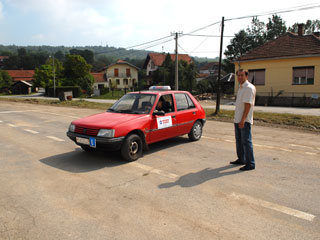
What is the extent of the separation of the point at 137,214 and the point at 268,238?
1588mm

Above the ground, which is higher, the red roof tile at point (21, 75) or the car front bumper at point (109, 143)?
the red roof tile at point (21, 75)

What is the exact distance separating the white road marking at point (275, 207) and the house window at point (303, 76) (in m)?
24.6

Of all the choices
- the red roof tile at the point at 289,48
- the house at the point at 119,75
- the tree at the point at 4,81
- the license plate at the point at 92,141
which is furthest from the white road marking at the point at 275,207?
the tree at the point at 4,81

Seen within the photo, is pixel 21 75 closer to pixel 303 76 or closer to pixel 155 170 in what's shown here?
pixel 303 76

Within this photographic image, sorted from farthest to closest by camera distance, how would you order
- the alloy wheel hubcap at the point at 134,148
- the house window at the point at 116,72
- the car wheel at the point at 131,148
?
1. the house window at the point at 116,72
2. the alloy wheel hubcap at the point at 134,148
3. the car wheel at the point at 131,148

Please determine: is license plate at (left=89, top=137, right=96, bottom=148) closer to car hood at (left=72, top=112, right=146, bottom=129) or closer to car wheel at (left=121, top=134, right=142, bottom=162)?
car hood at (left=72, top=112, right=146, bottom=129)

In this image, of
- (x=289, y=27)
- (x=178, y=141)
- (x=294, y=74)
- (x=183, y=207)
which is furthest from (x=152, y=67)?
(x=183, y=207)

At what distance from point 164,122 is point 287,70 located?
23.4m

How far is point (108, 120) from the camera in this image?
5902mm

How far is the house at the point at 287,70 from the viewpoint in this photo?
80.2 ft

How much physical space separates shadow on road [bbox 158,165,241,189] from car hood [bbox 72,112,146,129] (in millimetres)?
1722

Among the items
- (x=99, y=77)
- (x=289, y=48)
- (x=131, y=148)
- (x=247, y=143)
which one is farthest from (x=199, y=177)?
(x=99, y=77)

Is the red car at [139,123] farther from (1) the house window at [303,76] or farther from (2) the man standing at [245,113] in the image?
(1) the house window at [303,76]

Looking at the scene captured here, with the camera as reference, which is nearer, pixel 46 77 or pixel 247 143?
pixel 247 143
